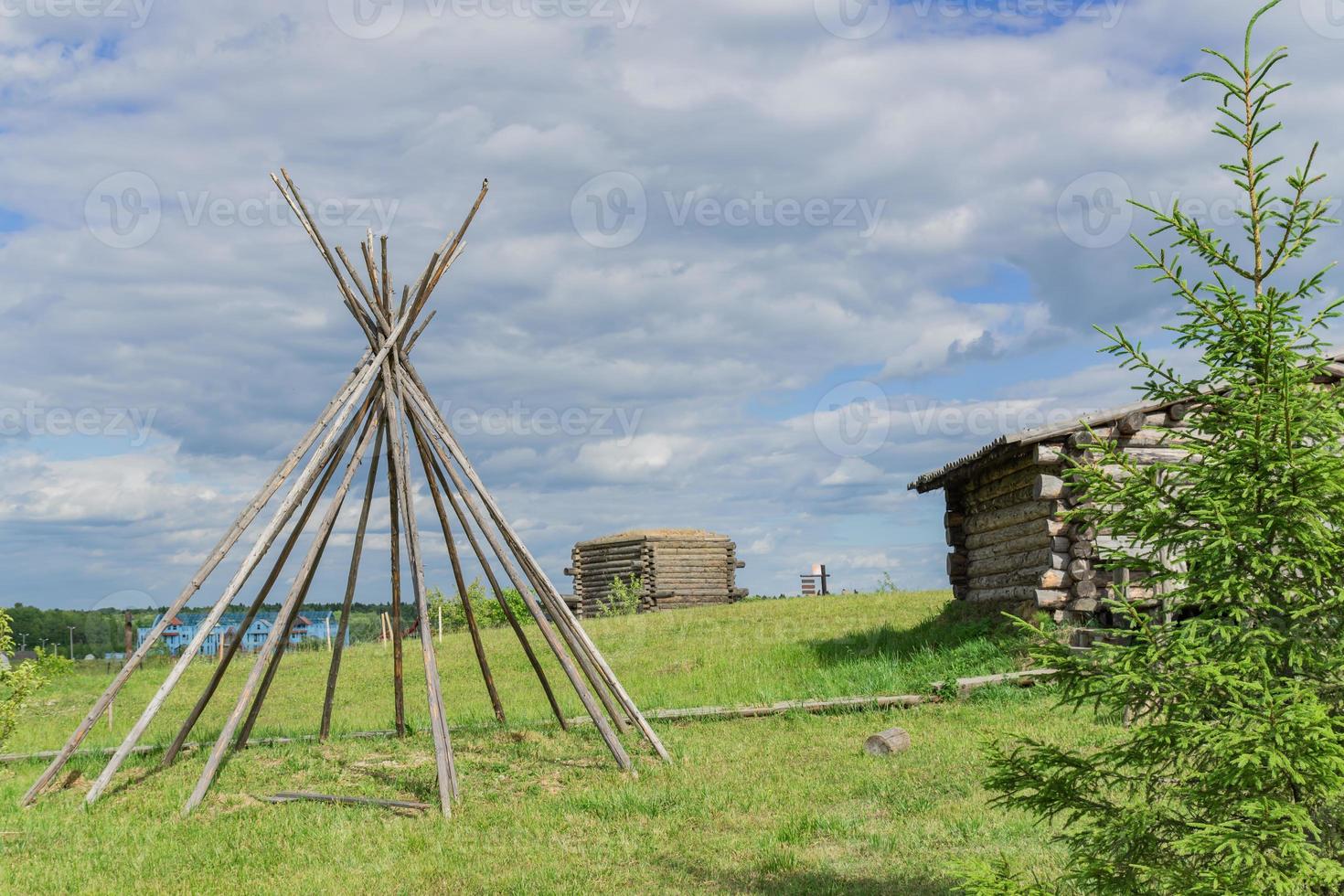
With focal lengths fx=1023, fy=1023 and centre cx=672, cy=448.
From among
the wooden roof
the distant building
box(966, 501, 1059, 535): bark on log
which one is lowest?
the distant building

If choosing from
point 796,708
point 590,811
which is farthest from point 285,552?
point 796,708

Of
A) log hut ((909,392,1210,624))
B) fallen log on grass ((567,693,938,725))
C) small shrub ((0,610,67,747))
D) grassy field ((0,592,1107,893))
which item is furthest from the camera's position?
log hut ((909,392,1210,624))

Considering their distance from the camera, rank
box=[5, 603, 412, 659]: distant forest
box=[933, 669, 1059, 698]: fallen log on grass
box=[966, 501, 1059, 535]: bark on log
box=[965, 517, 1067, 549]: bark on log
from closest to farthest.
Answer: box=[933, 669, 1059, 698]: fallen log on grass → box=[965, 517, 1067, 549]: bark on log → box=[966, 501, 1059, 535]: bark on log → box=[5, 603, 412, 659]: distant forest

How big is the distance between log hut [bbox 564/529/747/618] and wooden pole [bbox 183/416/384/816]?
78.4 feet

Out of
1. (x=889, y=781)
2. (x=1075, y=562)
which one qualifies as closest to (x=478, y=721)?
(x=889, y=781)

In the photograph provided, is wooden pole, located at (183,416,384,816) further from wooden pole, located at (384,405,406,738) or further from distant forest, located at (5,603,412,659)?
distant forest, located at (5,603,412,659)

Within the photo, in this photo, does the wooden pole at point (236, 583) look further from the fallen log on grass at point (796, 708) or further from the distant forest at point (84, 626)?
the distant forest at point (84, 626)

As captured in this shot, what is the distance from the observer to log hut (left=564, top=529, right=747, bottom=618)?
115 feet

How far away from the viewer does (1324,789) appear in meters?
3.95

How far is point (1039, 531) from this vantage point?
48.4 feet

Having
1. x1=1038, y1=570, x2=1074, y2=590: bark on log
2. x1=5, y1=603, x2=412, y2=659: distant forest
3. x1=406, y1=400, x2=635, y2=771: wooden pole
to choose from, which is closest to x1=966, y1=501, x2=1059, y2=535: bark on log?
x1=1038, y1=570, x2=1074, y2=590: bark on log

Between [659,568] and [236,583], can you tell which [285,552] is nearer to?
[236,583]

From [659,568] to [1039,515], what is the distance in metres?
21.5

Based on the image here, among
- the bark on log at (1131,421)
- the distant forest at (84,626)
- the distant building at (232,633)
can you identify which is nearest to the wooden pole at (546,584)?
the bark on log at (1131,421)
